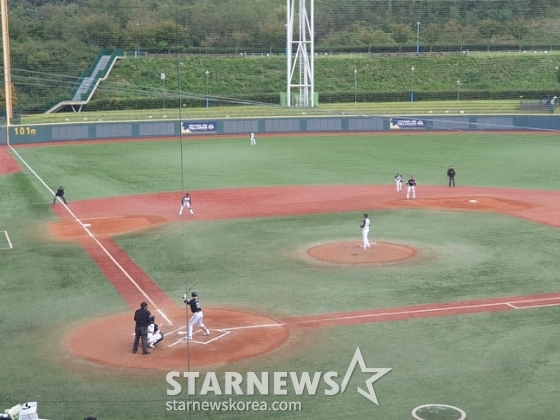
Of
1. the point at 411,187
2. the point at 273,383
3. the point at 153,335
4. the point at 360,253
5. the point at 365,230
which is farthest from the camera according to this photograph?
the point at 411,187

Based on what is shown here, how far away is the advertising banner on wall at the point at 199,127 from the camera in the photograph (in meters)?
71.8

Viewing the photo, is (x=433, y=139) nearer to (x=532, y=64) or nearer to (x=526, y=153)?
(x=526, y=153)

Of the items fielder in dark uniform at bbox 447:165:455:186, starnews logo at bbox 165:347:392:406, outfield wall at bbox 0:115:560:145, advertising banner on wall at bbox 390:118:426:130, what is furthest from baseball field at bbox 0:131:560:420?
advertising banner on wall at bbox 390:118:426:130

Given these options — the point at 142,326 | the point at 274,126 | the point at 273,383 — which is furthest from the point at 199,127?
the point at 273,383

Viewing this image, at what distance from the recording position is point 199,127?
72.1 m

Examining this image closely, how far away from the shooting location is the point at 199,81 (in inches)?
3725

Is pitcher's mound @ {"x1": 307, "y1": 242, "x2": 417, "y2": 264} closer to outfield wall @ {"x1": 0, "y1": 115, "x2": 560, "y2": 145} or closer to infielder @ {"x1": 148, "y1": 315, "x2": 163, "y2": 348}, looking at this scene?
infielder @ {"x1": 148, "y1": 315, "x2": 163, "y2": 348}

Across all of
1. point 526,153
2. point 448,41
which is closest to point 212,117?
point 526,153

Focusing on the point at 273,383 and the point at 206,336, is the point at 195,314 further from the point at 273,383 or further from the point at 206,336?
the point at 273,383

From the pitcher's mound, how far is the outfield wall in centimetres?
4050

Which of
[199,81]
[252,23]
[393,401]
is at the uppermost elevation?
[252,23]

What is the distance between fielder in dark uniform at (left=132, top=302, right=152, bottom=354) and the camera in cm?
1791

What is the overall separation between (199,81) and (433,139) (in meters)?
35.9

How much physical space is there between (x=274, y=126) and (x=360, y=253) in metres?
45.7
